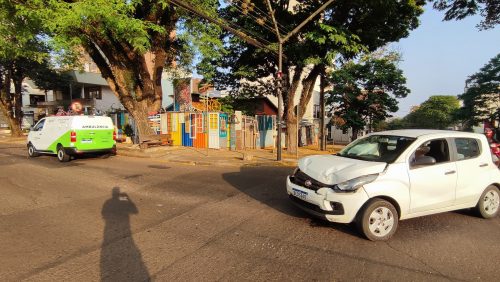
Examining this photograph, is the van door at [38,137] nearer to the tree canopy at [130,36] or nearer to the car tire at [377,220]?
the tree canopy at [130,36]

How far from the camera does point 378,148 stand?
6109mm

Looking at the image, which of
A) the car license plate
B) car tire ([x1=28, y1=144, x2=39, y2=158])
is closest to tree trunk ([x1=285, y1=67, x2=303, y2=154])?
car tire ([x1=28, y1=144, x2=39, y2=158])

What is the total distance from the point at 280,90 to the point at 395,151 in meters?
9.12

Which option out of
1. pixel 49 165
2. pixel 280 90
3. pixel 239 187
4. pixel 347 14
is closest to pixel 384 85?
pixel 347 14

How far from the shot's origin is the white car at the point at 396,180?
4.97 meters

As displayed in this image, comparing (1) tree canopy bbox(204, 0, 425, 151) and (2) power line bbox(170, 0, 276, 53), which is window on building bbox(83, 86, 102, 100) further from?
(2) power line bbox(170, 0, 276, 53)

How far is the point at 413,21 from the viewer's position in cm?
1858

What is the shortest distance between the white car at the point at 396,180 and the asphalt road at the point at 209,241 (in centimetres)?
37

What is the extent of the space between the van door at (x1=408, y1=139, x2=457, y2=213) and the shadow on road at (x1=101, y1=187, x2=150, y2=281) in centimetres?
405

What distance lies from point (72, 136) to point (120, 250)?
10218mm

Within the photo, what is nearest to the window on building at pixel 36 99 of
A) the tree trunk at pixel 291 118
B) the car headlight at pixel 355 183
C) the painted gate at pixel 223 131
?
the painted gate at pixel 223 131

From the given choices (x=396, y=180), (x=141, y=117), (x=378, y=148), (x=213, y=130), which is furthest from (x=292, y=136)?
(x=396, y=180)

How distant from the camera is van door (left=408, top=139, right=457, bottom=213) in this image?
528cm

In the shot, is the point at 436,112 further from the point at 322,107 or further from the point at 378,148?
the point at 378,148
